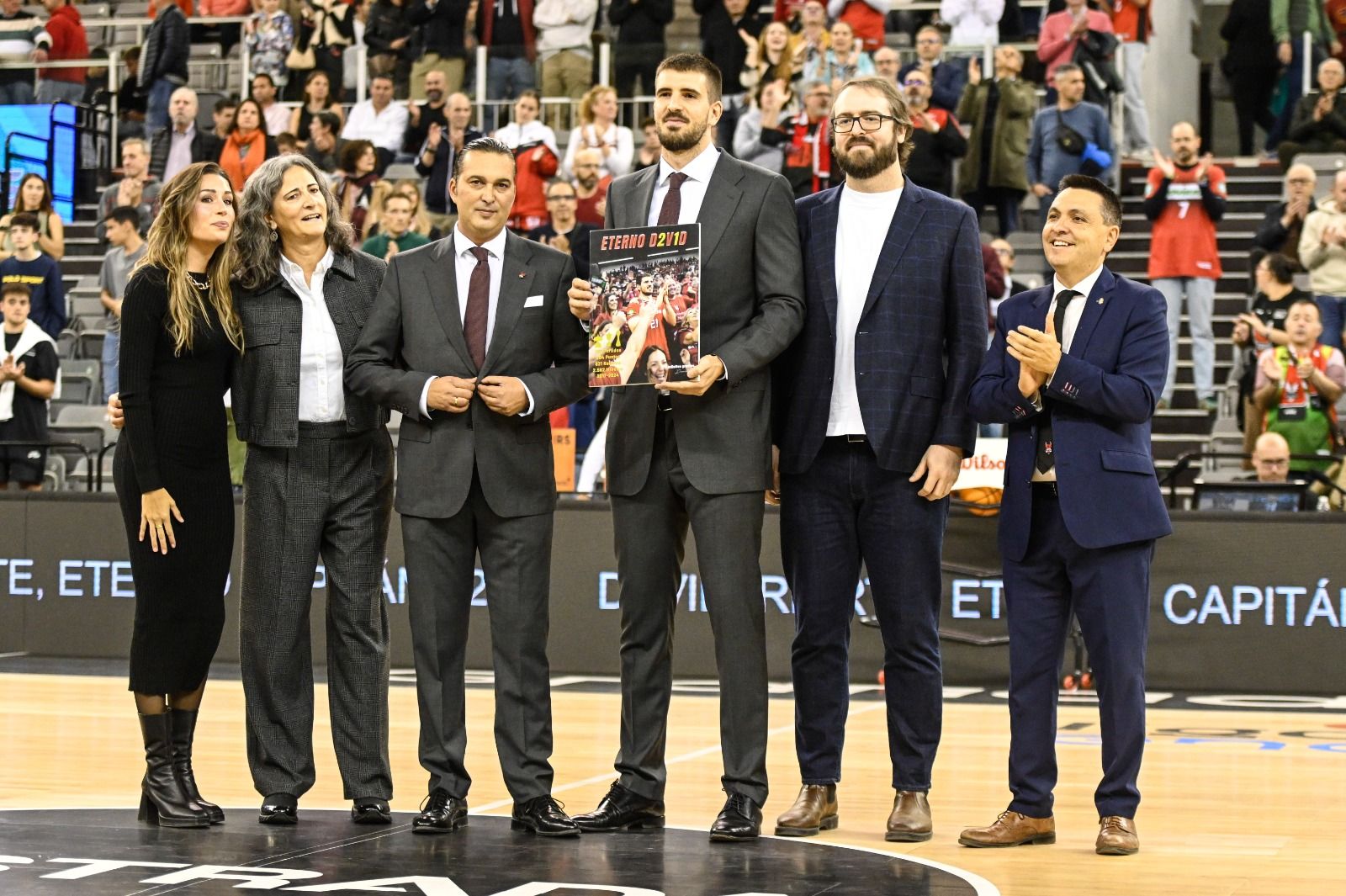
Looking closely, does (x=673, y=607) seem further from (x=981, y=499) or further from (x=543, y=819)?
(x=981, y=499)

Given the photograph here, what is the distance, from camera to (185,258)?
6418mm

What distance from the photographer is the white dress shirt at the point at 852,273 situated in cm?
617

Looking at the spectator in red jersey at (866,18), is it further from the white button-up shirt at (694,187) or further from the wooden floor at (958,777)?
the white button-up shirt at (694,187)

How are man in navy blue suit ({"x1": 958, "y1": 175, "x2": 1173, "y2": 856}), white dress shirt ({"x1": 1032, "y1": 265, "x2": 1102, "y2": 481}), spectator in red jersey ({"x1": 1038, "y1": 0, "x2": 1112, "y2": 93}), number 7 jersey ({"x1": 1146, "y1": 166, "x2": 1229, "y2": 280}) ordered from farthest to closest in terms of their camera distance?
spectator in red jersey ({"x1": 1038, "y1": 0, "x2": 1112, "y2": 93}) < number 7 jersey ({"x1": 1146, "y1": 166, "x2": 1229, "y2": 280}) < white dress shirt ({"x1": 1032, "y1": 265, "x2": 1102, "y2": 481}) < man in navy blue suit ({"x1": 958, "y1": 175, "x2": 1173, "y2": 856})

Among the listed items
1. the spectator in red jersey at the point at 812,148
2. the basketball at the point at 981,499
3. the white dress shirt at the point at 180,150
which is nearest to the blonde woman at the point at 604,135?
the spectator in red jersey at the point at 812,148

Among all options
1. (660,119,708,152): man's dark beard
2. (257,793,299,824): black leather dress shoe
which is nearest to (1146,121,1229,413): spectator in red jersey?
(660,119,708,152): man's dark beard

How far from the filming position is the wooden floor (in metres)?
5.79

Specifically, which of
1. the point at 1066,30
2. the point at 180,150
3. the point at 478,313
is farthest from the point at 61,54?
the point at 478,313

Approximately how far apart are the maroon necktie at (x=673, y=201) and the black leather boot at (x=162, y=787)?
2.26 m

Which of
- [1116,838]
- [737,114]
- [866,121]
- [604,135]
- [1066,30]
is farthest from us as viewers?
[737,114]

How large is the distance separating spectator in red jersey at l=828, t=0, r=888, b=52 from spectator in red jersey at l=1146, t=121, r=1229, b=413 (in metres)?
3.31

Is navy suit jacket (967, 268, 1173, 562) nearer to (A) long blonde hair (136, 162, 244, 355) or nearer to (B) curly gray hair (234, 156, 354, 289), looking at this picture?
(B) curly gray hair (234, 156, 354, 289)

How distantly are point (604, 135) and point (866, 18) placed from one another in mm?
2663

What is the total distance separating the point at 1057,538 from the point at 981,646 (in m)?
4.97
